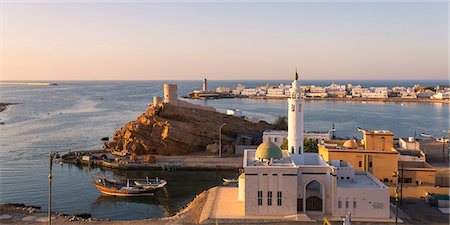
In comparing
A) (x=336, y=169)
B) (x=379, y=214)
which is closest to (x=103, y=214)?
(x=336, y=169)

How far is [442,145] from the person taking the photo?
156 feet

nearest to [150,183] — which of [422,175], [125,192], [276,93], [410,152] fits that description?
[125,192]

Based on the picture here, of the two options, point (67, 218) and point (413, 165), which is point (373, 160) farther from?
point (67, 218)

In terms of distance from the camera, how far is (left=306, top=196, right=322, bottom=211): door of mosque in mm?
28172

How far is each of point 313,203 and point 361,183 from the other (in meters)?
3.98

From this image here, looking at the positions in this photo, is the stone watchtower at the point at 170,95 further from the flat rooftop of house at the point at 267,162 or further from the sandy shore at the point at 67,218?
the flat rooftop of house at the point at 267,162

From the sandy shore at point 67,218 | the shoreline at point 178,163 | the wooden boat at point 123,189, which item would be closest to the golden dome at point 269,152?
the sandy shore at point 67,218

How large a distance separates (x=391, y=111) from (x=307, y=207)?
102 m

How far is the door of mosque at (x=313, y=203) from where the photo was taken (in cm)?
2817

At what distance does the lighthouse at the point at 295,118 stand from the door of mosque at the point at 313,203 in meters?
6.14

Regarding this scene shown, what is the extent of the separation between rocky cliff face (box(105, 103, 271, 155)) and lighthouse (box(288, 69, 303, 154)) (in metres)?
22.9

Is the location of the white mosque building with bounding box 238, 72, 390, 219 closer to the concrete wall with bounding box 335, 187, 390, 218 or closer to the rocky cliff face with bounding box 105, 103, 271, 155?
the concrete wall with bounding box 335, 187, 390, 218

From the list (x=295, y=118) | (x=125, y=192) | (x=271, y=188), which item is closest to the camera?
(x=271, y=188)

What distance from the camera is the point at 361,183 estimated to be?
29516 millimetres
